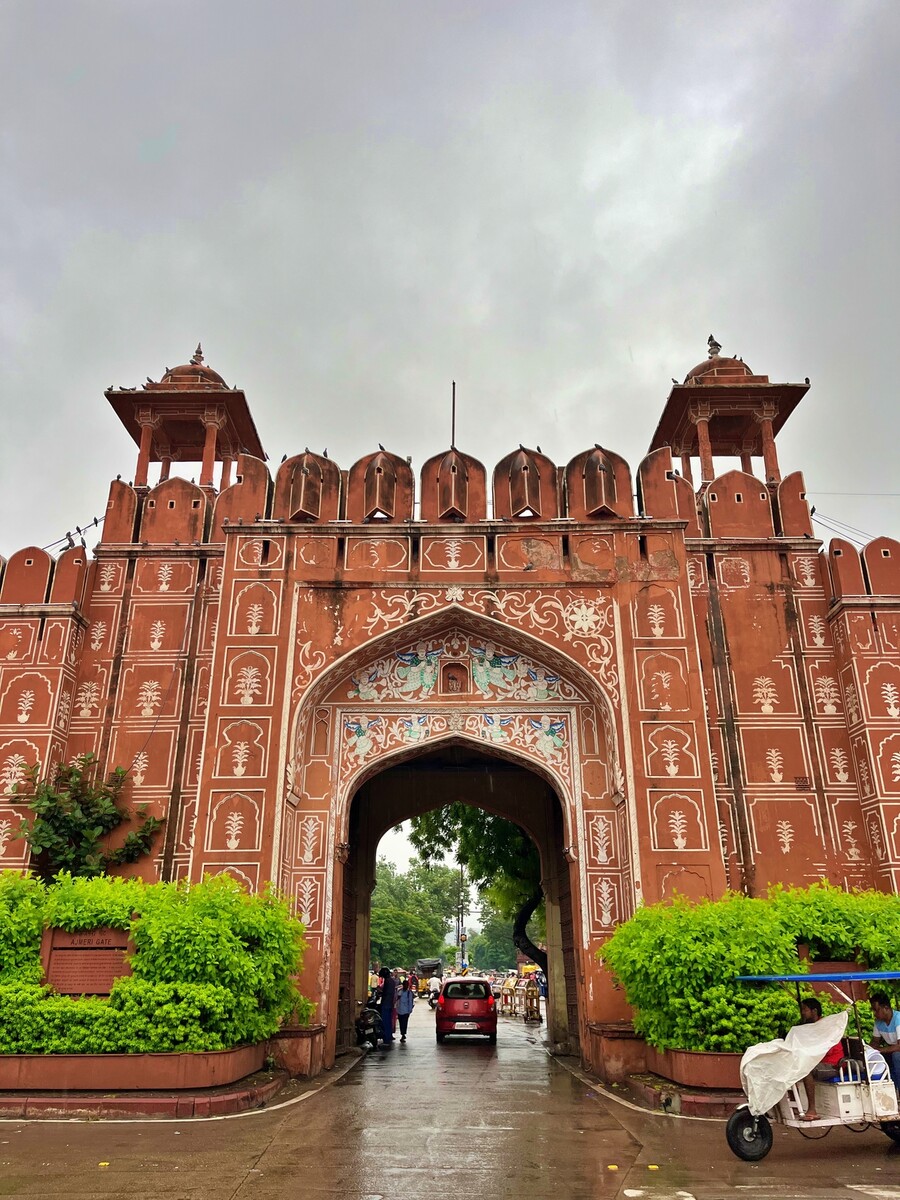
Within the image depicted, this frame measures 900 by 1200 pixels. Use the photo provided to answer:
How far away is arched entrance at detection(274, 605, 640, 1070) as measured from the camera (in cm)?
1134

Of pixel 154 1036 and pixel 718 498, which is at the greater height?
pixel 718 498

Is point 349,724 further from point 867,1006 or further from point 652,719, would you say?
point 867,1006

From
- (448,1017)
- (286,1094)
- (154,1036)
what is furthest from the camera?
(448,1017)

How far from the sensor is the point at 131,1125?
761cm

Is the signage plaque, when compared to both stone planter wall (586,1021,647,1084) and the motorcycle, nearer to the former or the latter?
stone planter wall (586,1021,647,1084)

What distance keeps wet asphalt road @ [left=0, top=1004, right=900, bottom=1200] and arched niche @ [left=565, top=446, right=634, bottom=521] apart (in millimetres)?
7615

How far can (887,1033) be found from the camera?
707cm

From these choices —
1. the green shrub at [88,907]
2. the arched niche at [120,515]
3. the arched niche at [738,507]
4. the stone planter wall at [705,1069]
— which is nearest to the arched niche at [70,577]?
the arched niche at [120,515]

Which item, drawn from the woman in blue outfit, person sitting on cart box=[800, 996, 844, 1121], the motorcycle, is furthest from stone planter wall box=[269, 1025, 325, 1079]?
person sitting on cart box=[800, 996, 844, 1121]

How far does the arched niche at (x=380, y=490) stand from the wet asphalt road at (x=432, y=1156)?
7579 mm

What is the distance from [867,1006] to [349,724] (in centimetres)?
707

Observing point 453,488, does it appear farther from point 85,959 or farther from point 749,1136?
point 749,1136

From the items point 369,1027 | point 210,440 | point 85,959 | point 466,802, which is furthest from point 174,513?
point 369,1027

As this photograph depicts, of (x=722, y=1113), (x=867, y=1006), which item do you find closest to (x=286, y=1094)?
(x=722, y=1113)
